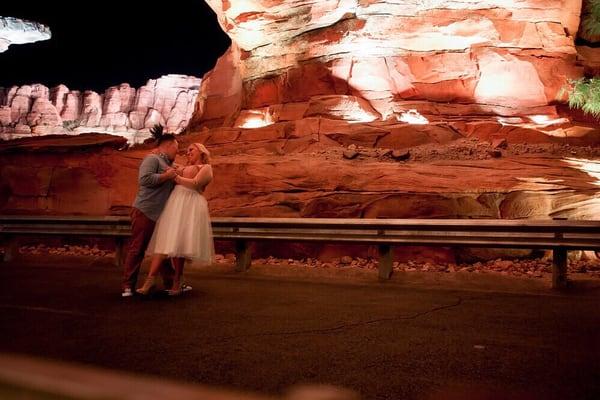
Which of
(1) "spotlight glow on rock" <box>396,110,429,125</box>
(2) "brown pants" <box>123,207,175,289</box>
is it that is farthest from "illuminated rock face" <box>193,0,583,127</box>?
(2) "brown pants" <box>123,207,175,289</box>

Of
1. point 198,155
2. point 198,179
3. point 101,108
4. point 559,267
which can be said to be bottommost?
point 559,267

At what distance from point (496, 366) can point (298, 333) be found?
1732mm

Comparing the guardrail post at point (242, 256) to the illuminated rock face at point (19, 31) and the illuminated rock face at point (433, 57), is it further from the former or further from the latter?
the illuminated rock face at point (19, 31)

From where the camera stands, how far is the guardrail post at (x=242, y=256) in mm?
9258

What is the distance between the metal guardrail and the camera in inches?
281

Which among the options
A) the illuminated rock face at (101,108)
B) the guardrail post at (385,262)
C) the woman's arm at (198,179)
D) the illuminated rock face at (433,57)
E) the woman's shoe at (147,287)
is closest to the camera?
the woman's shoe at (147,287)

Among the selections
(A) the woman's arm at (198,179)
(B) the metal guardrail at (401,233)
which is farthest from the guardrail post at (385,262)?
(A) the woman's arm at (198,179)

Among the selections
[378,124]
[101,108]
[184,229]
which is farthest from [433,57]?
[101,108]

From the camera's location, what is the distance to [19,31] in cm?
4978

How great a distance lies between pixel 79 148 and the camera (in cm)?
1523

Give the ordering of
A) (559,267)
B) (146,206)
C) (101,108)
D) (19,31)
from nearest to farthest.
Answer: (146,206) < (559,267) < (19,31) < (101,108)

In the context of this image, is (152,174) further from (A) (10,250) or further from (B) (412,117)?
(B) (412,117)

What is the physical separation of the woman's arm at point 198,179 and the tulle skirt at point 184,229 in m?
0.09

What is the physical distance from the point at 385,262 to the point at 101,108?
72.5 m
